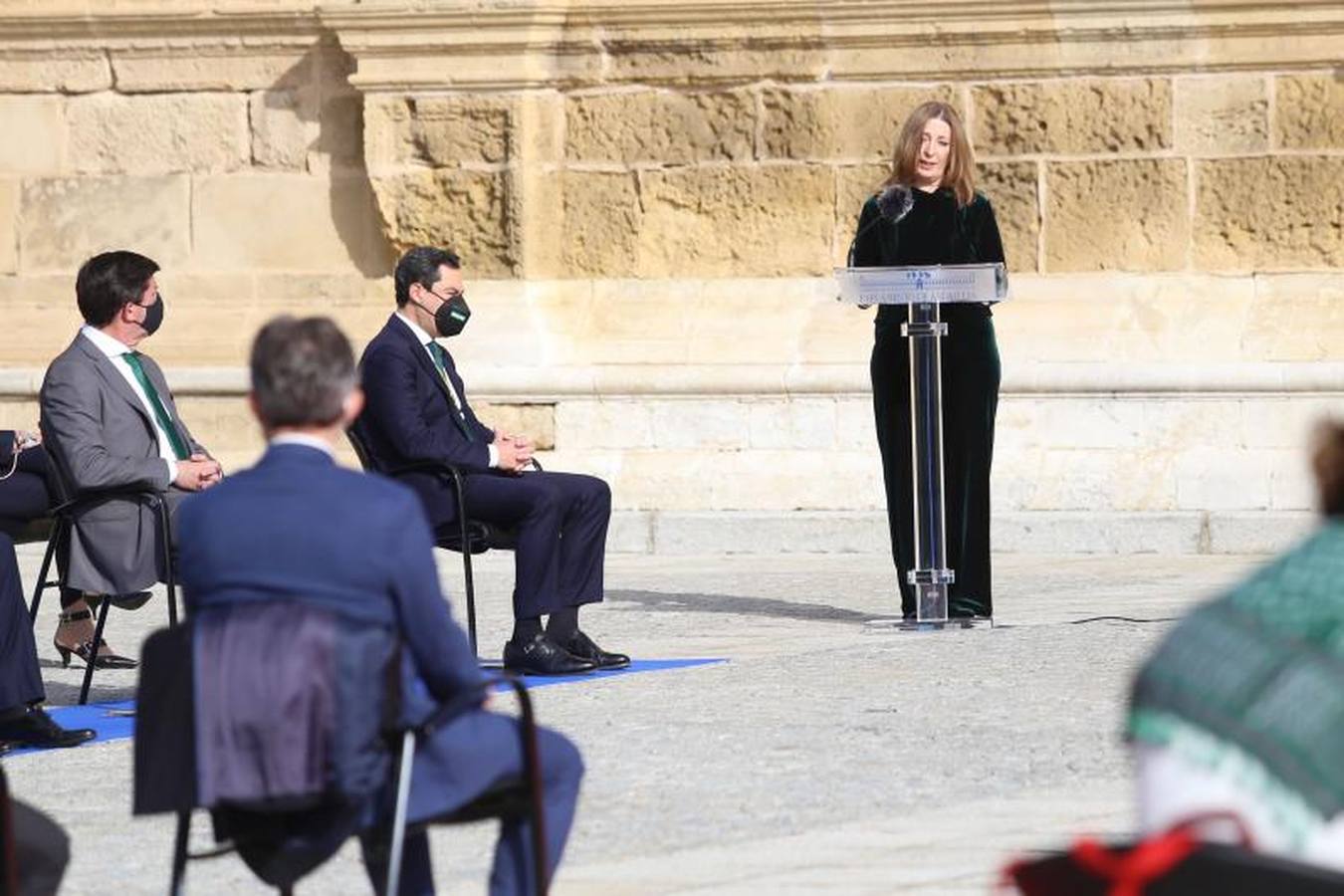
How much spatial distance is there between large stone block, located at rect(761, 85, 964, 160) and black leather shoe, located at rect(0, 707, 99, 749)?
7064 millimetres

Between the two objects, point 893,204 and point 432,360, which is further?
point 893,204

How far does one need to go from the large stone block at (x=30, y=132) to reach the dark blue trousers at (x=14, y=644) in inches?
305

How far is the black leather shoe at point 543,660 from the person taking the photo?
8.98 m

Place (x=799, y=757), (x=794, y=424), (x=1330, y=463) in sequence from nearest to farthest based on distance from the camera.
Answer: (x=1330, y=463), (x=799, y=757), (x=794, y=424)

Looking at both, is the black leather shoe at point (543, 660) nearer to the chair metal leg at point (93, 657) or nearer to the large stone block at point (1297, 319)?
the chair metal leg at point (93, 657)

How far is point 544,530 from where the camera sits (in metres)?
8.99

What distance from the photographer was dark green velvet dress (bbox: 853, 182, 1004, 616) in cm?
1003

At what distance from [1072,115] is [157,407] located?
606cm

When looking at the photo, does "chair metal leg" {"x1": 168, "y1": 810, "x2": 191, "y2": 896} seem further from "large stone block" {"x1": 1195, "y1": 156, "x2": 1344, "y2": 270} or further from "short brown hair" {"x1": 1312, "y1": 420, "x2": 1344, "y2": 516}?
"large stone block" {"x1": 1195, "y1": 156, "x2": 1344, "y2": 270}

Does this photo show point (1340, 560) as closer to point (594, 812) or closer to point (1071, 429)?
point (594, 812)

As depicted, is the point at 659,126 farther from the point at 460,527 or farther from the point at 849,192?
the point at 460,527

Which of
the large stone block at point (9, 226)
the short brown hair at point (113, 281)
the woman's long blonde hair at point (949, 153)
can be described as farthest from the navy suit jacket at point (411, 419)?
the large stone block at point (9, 226)

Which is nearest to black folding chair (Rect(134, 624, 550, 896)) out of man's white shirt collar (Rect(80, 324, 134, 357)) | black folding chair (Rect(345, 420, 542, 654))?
black folding chair (Rect(345, 420, 542, 654))

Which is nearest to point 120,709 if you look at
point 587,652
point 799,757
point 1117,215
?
point 587,652
